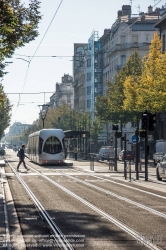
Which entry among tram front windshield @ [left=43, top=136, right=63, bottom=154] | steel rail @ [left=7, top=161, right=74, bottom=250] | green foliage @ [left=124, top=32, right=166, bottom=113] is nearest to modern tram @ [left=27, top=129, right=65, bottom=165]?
tram front windshield @ [left=43, top=136, right=63, bottom=154]

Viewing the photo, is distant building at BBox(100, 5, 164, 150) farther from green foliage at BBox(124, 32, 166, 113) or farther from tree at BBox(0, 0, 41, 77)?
tree at BBox(0, 0, 41, 77)

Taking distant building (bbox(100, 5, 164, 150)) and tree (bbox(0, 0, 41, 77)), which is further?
distant building (bbox(100, 5, 164, 150))

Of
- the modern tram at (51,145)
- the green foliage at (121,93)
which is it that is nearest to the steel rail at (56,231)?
the modern tram at (51,145)

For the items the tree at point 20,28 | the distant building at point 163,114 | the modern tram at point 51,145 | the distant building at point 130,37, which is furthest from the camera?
the distant building at point 130,37

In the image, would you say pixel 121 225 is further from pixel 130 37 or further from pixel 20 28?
pixel 130 37

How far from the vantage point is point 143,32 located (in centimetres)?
11362

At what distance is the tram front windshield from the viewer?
5622 cm

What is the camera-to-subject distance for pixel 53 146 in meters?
56.3

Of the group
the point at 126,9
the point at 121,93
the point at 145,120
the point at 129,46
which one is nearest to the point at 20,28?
the point at 145,120

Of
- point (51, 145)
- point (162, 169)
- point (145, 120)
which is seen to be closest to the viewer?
point (145, 120)

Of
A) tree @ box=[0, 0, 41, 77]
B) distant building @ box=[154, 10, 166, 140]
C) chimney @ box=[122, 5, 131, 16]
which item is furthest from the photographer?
chimney @ box=[122, 5, 131, 16]

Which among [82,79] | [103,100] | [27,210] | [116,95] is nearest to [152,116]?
[27,210]

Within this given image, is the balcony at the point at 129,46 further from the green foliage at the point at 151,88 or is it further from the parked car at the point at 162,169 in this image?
the parked car at the point at 162,169

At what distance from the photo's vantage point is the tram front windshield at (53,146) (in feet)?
184
